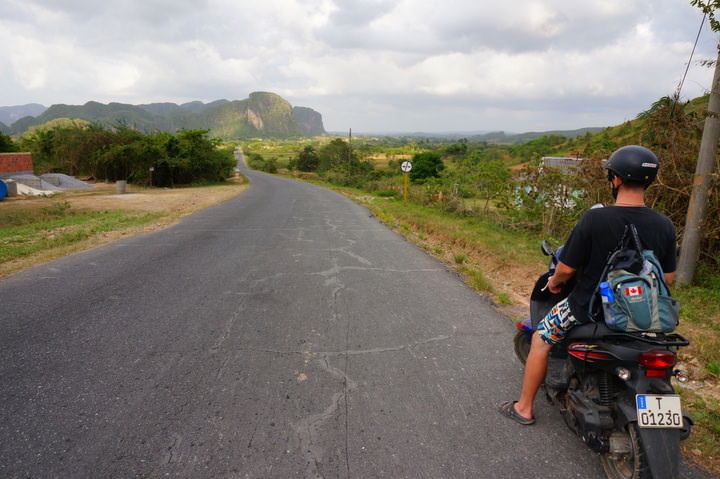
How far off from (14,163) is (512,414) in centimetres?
3335

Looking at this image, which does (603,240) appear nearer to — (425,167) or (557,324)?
(557,324)

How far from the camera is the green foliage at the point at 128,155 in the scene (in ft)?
107

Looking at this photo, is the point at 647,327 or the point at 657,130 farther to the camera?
the point at 657,130

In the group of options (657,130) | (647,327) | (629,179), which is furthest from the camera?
(657,130)

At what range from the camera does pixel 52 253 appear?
25.6 feet

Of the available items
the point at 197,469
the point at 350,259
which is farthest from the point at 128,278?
the point at 197,469

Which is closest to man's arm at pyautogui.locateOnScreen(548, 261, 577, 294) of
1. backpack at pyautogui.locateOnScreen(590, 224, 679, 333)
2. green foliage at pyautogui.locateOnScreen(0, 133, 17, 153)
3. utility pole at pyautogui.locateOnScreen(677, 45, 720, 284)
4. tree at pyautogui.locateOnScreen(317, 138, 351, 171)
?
backpack at pyautogui.locateOnScreen(590, 224, 679, 333)

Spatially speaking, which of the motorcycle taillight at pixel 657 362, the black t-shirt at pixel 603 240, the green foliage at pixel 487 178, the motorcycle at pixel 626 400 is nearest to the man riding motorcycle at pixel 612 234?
the black t-shirt at pixel 603 240

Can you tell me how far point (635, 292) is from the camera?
6.90ft

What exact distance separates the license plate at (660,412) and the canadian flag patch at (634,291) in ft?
1.83

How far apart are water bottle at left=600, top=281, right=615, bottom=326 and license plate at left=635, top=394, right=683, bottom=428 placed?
429 millimetres

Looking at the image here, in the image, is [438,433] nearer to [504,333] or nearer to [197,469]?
[197,469]

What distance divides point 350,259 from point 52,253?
5983 mm

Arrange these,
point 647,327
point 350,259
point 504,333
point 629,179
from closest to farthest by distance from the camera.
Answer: point 647,327 → point 629,179 → point 504,333 → point 350,259
